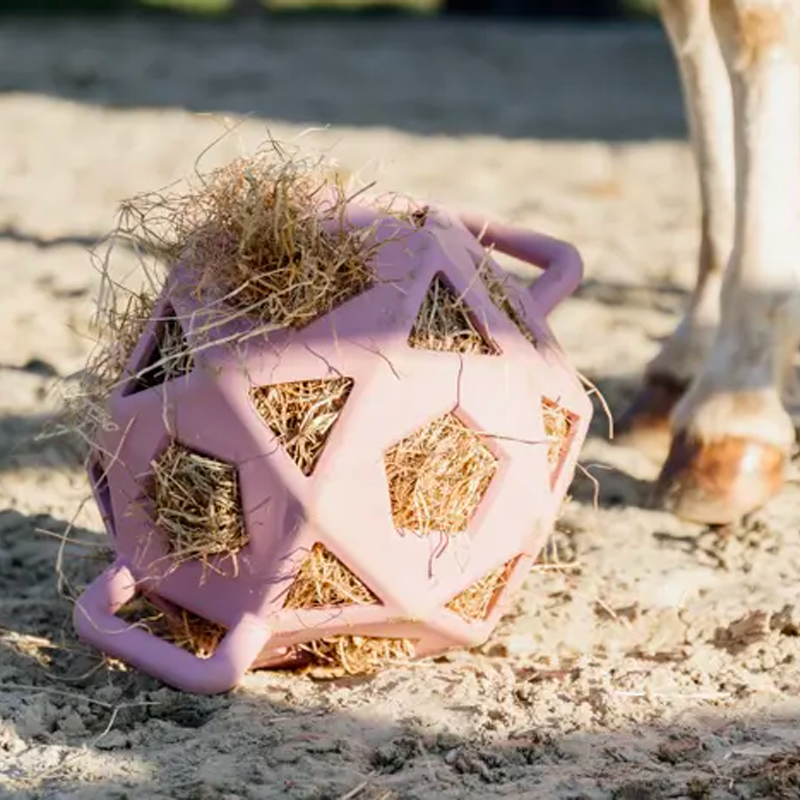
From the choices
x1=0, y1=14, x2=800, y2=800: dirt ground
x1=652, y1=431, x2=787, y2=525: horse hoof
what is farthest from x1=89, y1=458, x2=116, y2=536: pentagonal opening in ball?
x1=652, y1=431, x2=787, y2=525: horse hoof

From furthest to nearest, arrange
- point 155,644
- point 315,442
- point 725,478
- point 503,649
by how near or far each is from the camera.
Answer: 1. point 725,478
2. point 503,649
3. point 155,644
4. point 315,442

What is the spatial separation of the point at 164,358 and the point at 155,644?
0.41 meters

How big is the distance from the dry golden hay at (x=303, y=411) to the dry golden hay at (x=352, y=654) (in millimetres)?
315

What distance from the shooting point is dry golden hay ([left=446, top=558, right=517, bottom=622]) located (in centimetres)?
256

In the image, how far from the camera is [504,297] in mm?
2654

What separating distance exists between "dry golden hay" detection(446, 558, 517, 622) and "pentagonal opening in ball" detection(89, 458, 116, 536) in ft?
1.71

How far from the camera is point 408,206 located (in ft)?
8.75

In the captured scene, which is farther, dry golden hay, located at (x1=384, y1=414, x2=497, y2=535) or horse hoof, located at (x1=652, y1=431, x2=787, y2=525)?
horse hoof, located at (x1=652, y1=431, x2=787, y2=525)

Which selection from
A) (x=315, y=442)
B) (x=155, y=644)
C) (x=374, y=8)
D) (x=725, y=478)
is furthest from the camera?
(x=374, y=8)

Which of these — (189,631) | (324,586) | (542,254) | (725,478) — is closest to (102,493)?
(189,631)

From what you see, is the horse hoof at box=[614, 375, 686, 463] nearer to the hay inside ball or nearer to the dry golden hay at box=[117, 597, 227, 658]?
the hay inside ball

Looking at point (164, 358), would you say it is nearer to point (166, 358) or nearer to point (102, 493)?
point (166, 358)

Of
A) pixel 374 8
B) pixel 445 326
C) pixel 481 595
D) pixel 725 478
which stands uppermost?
pixel 374 8

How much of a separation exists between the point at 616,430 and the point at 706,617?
0.85 meters
